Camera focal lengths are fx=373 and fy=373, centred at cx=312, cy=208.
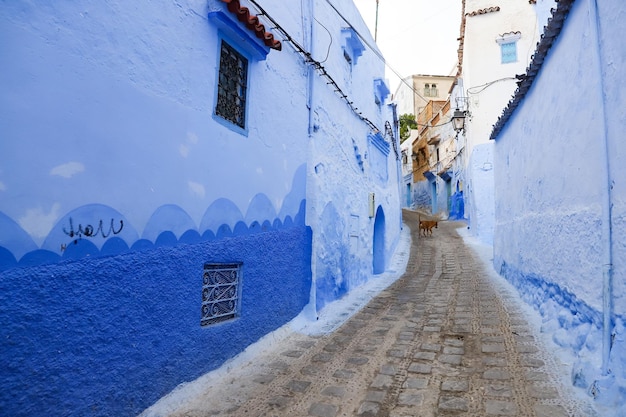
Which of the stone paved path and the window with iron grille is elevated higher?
the window with iron grille

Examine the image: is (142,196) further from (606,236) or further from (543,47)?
(543,47)

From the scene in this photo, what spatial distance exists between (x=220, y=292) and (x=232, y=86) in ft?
7.85

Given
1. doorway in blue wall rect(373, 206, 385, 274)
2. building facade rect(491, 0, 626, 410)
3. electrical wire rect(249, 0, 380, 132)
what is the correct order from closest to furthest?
building facade rect(491, 0, 626, 410), electrical wire rect(249, 0, 380, 132), doorway in blue wall rect(373, 206, 385, 274)

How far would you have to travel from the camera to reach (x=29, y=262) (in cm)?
233

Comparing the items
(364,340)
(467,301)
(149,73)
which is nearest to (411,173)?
(467,301)

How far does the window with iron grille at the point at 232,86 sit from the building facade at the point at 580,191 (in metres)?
3.68

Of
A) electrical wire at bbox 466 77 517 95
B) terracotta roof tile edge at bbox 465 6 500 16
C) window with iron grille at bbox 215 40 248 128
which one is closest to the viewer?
window with iron grille at bbox 215 40 248 128

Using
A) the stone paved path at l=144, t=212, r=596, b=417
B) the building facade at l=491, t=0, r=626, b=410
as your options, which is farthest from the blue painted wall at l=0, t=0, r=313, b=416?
the building facade at l=491, t=0, r=626, b=410

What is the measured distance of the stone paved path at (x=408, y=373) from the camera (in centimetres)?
321

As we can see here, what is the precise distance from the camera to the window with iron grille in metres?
4.21

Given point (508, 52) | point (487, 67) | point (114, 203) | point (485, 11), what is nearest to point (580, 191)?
point (114, 203)

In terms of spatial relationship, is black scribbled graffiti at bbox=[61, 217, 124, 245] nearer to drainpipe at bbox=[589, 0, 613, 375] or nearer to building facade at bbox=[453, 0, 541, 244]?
drainpipe at bbox=[589, 0, 613, 375]

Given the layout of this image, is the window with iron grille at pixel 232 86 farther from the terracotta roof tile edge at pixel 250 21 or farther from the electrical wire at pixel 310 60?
the electrical wire at pixel 310 60

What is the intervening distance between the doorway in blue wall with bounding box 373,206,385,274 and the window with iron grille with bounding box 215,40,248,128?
288 inches
